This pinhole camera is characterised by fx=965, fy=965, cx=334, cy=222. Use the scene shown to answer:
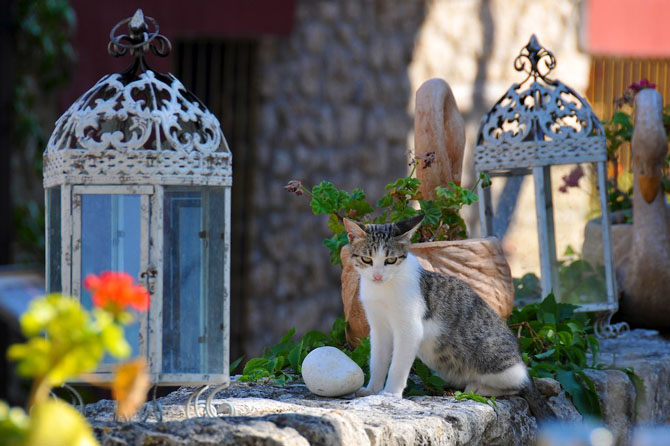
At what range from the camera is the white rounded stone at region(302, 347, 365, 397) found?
A: 3053 mm

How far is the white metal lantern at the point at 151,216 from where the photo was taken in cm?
250

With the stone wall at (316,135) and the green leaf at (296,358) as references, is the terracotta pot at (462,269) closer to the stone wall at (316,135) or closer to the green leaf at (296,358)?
the green leaf at (296,358)

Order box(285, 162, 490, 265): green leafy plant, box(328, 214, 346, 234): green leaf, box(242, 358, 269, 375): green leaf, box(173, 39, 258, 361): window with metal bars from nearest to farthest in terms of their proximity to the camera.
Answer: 1. box(242, 358, 269, 375): green leaf
2. box(285, 162, 490, 265): green leafy plant
3. box(328, 214, 346, 234): green leaf
4. box(173, 39, 258, 361): window with metal bars

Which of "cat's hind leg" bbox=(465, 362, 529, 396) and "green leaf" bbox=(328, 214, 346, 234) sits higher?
"green leaf" bbox=(328, 214, 346, 234)

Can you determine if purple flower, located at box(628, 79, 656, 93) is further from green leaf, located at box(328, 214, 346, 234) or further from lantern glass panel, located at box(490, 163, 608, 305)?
green leaf, located at box(328, 214, 346, 234)

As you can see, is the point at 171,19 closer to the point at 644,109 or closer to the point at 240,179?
the point at 240,179

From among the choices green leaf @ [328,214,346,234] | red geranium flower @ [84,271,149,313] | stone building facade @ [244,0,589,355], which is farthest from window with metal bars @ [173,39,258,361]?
red geranium flower @ [84,271,149,313]

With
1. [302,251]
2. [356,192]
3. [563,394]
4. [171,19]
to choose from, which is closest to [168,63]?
[171,19]

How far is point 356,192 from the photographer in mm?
3771

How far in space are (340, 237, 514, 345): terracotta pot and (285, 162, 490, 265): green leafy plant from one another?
15 centimetres

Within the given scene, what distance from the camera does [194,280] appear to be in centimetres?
260

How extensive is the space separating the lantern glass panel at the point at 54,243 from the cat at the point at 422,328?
38.7 inches

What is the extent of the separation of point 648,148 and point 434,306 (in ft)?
6.29

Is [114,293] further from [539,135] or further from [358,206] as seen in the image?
[539,135]
